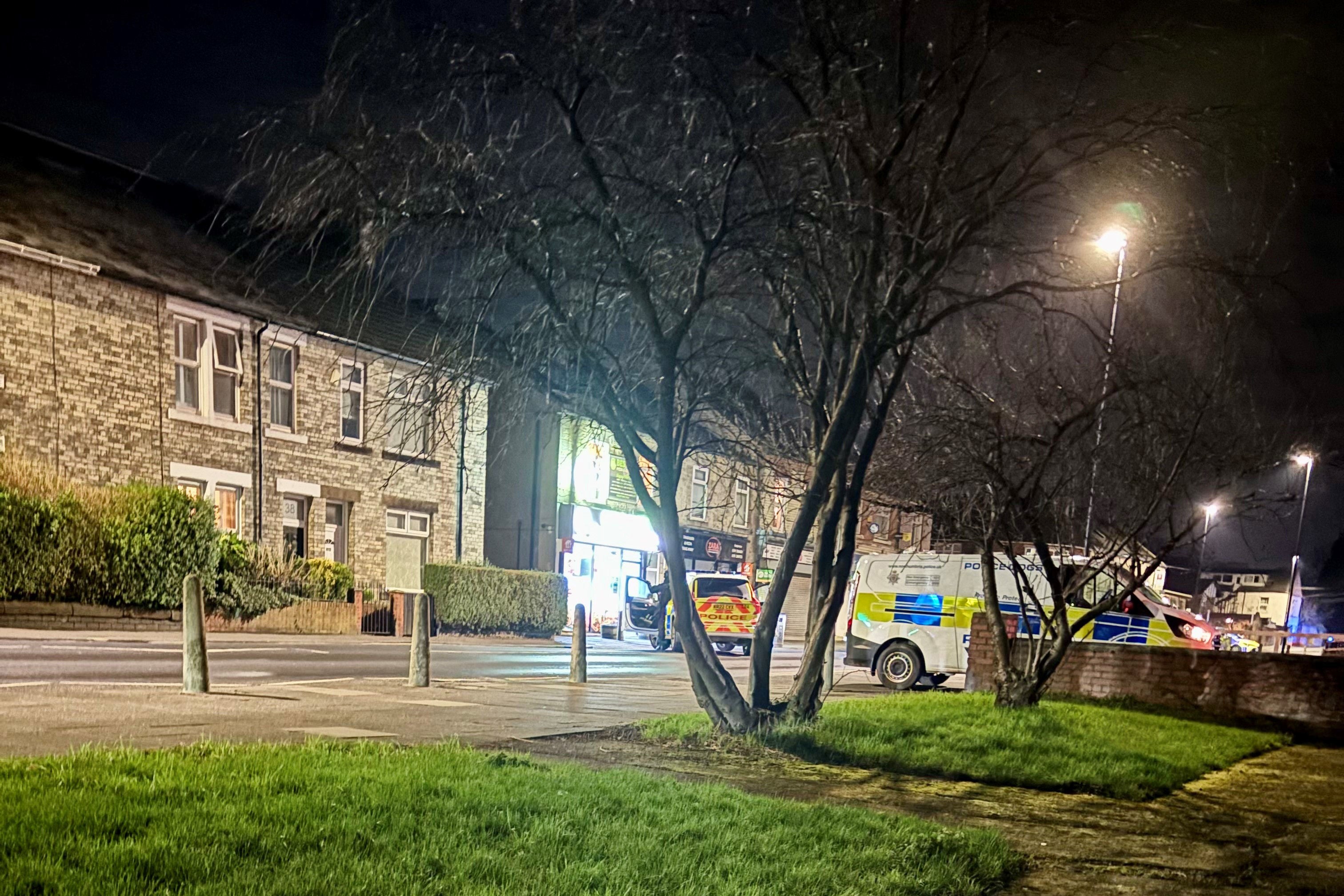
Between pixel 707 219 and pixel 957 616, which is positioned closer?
pixel 707 219

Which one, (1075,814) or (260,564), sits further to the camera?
(260,564)

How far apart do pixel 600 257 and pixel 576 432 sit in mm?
2219

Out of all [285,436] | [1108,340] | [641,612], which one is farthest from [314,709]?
[641,612]

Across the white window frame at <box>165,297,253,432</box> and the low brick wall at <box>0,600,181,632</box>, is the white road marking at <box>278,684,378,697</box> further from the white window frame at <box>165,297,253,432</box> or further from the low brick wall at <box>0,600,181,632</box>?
the white window frame at <box>165,297,253,432</box>

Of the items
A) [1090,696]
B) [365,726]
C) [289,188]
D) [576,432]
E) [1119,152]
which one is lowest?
[1090,696]

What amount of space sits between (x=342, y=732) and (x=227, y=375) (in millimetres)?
17852

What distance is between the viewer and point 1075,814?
7363 millimetres

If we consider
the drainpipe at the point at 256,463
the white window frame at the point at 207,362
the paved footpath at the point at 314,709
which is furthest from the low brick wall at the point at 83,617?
the white window frame at the point at 207,362

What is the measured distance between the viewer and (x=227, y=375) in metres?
24.2

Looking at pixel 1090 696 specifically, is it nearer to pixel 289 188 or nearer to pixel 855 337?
pixel 855 337

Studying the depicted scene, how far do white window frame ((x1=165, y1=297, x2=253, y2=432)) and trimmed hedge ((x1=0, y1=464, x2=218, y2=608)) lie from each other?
2.94 metres

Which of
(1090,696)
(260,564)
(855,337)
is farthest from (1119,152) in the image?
(260,564)

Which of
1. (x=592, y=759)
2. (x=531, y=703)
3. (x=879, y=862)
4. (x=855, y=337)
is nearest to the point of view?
(x=879, y=862)

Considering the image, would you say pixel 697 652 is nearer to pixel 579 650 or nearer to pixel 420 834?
pixel 420 834
